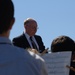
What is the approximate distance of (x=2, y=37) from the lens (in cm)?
173

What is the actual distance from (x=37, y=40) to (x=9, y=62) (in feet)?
12.6

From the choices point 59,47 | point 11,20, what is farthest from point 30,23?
point 11,20

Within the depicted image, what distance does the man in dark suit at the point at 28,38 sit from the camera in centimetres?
519

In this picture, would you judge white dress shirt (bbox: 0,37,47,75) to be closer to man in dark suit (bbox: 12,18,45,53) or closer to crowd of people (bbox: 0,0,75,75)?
crowd of people (bbox: 0,0,75,75)

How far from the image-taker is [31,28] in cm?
564

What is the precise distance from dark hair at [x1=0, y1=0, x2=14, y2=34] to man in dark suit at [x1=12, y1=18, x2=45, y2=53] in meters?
3.20

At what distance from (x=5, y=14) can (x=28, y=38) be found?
3.46 m

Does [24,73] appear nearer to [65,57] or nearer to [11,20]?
[11,20]

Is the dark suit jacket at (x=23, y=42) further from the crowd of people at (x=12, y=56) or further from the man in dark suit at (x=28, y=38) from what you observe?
the crowd of people at (x=12, y=56)

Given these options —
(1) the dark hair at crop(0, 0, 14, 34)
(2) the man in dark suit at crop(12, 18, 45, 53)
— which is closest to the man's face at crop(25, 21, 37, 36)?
(2) the man in dark suit at crop(12, 18, 45, 53)

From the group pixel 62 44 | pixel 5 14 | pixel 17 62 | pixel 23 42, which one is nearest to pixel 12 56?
pixel 17 62

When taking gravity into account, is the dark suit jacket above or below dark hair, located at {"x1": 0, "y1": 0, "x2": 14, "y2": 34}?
below

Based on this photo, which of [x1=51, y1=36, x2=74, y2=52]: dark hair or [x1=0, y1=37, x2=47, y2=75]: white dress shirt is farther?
[x1=51, y1=36, x2=74, y2=52]: dark hair

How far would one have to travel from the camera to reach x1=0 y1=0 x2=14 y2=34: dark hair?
1.78m
